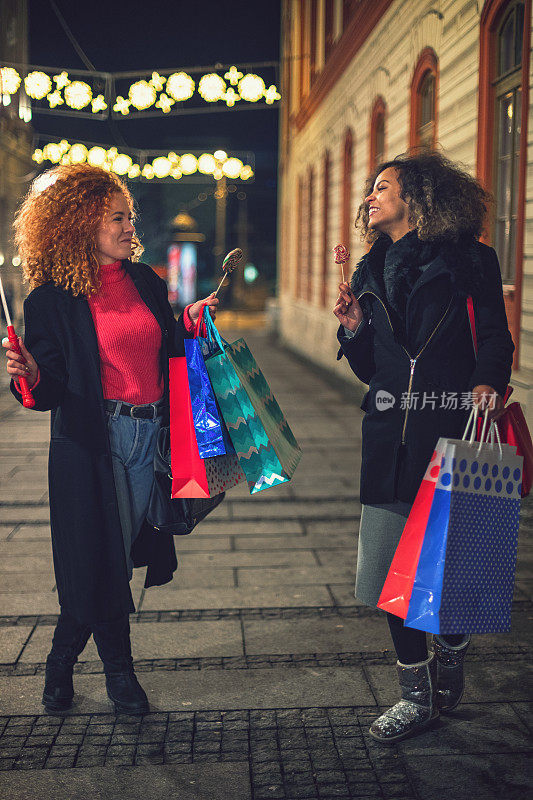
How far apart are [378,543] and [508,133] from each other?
592cm

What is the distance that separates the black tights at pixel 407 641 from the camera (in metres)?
3.50

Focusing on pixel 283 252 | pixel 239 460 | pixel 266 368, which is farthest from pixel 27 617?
pixel 283 252

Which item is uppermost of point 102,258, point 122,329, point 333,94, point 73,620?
point 333,94

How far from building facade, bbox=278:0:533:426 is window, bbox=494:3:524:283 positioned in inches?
0.4

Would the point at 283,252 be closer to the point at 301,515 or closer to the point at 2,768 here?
the point at 301,515

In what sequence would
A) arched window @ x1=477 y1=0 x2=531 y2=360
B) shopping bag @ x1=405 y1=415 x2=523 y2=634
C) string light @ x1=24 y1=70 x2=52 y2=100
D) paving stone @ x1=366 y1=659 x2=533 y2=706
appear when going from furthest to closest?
string light @ x1=24 y1=70 x2=52 y2=100
arched window @ x1=477 y1=0 x2=531 y2=360
paving stone @ x1=366 y1=659 x2=533 y2=706
shopping bag @ x1=405 y1=415 x2=523 y2=634

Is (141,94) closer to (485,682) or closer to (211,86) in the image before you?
(211,86)

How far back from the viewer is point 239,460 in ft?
11.6

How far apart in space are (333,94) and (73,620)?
53.6 feet

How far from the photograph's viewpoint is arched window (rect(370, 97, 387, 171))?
46.1 feet

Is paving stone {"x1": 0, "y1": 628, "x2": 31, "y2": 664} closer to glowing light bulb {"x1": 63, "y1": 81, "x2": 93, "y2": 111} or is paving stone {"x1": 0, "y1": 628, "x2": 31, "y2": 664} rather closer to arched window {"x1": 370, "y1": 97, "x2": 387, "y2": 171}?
arched window {"x1": 370, "y1": 97, "x2": 387, "y2": 171}

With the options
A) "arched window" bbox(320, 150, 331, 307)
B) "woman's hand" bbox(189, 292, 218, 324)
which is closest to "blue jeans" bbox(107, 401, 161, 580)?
"woman's hand" bbox(189, 292, 218, 324)

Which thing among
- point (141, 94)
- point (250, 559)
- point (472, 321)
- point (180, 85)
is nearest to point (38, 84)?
point (141, 94)

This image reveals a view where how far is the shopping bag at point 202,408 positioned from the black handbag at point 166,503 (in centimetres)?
20
